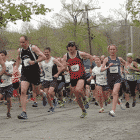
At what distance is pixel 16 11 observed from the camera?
1725cm

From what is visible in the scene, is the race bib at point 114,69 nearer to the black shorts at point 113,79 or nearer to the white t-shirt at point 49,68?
the black shorts at point 113,79

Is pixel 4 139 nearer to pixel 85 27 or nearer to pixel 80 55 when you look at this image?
pixel 80 55

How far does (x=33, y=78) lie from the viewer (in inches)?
293

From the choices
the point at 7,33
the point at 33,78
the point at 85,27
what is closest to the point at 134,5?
the point at 85,27

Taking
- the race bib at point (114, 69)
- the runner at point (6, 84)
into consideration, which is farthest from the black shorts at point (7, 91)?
the race bib at point (114, 69)

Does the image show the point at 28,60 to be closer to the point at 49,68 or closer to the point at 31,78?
the point at 31,78

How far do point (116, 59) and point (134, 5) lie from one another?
1070cm

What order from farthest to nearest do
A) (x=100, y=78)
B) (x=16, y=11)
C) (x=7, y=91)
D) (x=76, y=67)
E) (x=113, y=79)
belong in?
1. (x=16, y=11)
2. (x=100, y=78)
3. (x=7, y=91)
4. (x=113, y=79)
5. (x=76, y=67)

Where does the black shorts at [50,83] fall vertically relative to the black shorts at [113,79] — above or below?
below

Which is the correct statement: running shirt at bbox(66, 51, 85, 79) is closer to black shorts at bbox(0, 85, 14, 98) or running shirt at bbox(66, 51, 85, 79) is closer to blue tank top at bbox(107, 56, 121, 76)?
blue tank top at bbox(107, 56, 121, 76)

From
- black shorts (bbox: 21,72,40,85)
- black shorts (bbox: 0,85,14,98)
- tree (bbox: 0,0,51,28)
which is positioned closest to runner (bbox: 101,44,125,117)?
black shorts (bbox: 21,72,40,85)

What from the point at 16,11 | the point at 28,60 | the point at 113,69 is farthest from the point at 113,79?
the point at 16,11

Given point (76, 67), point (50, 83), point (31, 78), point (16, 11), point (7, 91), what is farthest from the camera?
point (16, 11)

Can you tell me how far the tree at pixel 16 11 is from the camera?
55.8ft
